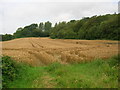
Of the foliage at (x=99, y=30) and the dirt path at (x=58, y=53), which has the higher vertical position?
the foliage at (x=99, y=30)

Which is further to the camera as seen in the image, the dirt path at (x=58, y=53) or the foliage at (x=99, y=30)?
the foliage at (x=99, y=30)

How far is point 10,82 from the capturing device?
6543mm

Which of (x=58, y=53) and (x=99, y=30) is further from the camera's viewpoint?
(x=99, y=30)

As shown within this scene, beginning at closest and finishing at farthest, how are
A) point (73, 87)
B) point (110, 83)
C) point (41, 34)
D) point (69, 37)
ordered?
point (73, 87) → point (110, 83) → point (69, 37) → point (41, 34)

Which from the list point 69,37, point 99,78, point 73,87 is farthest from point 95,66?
point 69,37

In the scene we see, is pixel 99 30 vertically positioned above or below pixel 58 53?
above

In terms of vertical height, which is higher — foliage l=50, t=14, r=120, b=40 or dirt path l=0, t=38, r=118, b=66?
foliage l=50, t=14, r=120, b=40

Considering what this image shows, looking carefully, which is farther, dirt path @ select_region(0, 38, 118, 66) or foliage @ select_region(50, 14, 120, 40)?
foliage @ select_region(50, 14, 120, 40)

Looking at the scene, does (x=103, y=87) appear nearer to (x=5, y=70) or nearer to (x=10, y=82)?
(x=10, y=82)

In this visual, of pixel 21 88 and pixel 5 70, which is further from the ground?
pixel 5 70

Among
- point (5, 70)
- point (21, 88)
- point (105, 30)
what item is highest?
point (105, 30)

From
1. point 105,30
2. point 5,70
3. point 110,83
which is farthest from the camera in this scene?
point 105,30

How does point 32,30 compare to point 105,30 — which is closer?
point 105,30

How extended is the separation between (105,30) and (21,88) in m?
37.6
